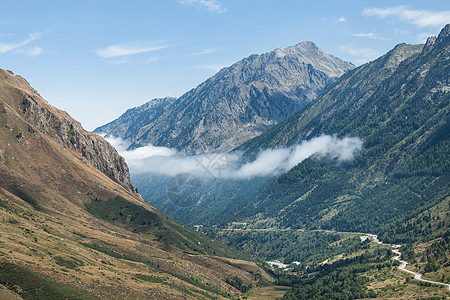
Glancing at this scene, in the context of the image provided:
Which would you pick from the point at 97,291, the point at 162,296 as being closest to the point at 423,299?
the point at 162,296

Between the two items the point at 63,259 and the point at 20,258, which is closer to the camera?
the point at 20,258

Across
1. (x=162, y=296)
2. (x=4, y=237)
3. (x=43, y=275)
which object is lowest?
(x=162, y=296)

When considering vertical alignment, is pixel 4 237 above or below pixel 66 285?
above

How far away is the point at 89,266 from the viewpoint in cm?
19888

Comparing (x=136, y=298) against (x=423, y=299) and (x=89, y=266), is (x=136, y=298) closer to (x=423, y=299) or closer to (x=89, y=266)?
(x=89, y=266)

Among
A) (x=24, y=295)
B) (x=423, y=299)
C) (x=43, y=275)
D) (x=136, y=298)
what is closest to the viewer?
(x=24, y=295)

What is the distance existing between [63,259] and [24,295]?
43.9 m

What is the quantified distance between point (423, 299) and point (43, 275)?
166845 millimetres

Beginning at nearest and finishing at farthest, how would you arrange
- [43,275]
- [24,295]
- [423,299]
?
[24,295] → [43,275] → [423,299]

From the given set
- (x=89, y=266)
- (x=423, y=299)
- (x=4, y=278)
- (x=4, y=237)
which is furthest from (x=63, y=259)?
(x=423, y=299)

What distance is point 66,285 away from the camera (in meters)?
164

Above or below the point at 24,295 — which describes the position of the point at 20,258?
above

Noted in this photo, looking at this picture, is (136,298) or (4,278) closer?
(4,278)

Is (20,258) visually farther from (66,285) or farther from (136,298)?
(136,298)
